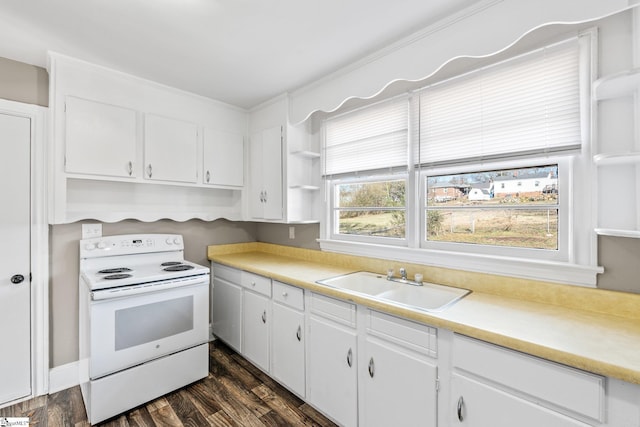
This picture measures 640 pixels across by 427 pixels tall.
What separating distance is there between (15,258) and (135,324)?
1.01 metres

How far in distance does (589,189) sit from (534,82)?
637 millimetres

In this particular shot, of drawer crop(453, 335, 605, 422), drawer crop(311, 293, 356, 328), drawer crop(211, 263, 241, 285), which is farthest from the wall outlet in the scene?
drawer crop(453, 335, 605, 422)

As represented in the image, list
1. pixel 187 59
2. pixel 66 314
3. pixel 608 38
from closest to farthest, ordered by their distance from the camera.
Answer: pixel 608 38 → pixel 187 59 → pixel 66 314

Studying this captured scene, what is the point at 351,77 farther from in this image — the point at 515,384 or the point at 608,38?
the point at 515,384

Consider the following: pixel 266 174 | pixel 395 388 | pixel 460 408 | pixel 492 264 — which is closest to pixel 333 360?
pixel 395 388

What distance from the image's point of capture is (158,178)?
2523mm

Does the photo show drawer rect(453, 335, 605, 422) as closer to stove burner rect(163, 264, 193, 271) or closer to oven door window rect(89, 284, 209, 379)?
oven door window rect(89, 284, 209, 379)

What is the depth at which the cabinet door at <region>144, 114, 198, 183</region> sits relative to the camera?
97.5 inches

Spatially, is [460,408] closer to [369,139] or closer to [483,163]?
[483,163]

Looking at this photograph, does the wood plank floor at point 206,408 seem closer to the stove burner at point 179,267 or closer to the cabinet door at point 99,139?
the stove burner at point 179,267

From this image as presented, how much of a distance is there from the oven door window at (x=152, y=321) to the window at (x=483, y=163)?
54.1 inches

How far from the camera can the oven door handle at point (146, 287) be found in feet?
6.24

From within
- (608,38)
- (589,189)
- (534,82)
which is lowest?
(589,189)

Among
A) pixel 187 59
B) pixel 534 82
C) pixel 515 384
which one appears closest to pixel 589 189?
pixel 534 82
